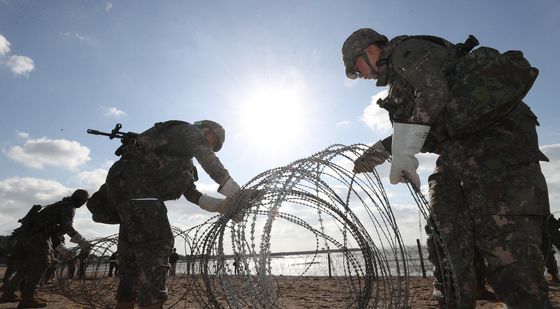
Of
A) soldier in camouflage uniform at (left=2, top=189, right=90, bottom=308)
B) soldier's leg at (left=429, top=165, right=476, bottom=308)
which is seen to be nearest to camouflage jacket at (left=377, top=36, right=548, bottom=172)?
soldier's leg at (left=429, top=165, right=476, bottom=308)

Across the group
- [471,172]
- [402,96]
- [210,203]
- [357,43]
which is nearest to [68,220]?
[210,203]

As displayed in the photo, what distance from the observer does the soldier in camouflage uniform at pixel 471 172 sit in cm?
216

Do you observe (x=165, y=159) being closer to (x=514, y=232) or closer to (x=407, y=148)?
(x=407, y=148)

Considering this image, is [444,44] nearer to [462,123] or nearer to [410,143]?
[462,123]

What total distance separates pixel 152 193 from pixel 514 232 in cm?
367

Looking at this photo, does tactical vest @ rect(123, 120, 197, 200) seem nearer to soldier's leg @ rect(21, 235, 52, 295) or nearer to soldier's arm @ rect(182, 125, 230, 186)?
soldier's arm @ rect(182, 125, 230, 186)

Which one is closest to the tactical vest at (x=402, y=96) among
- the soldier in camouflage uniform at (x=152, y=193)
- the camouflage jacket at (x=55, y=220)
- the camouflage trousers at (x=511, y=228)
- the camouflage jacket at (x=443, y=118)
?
the camouflage jacket at (x=443, y=118)

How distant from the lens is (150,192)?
4.12 meters

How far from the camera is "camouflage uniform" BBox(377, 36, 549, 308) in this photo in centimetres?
215

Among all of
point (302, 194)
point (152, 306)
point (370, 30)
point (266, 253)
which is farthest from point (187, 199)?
point (370, 30)

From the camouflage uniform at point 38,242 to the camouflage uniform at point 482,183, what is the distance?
6966mm

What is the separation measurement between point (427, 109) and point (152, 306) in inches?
128

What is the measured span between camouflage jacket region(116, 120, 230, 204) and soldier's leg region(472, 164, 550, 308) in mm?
2948

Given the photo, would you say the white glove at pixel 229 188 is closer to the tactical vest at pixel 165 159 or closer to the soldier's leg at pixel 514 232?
the tactical vest at pixel 165 159
